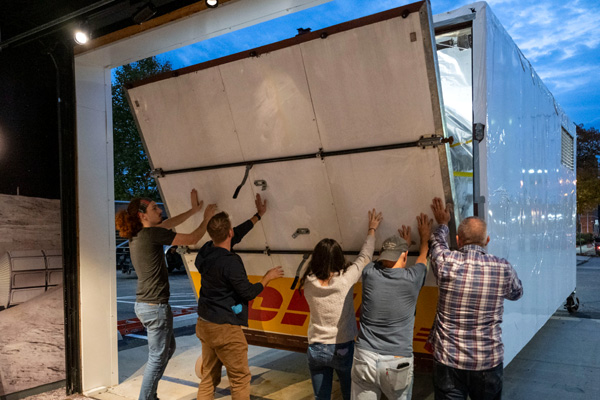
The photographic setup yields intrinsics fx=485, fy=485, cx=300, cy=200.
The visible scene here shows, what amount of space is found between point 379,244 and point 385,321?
0.80 meters

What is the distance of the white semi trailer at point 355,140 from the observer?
3.01 metres

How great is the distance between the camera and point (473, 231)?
288 centimetres

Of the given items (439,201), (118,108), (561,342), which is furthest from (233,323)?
(118,108)

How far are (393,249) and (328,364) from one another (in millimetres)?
860

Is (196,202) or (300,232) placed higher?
(196,202)

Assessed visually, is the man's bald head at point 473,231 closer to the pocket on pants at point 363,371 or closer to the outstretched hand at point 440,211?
the outstretched hand at point 440,211

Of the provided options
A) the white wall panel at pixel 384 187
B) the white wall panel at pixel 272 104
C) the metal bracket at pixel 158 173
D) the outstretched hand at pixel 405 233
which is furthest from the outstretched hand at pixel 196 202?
the outstretched hand at pixel 405 233

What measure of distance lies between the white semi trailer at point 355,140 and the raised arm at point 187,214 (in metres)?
0.09

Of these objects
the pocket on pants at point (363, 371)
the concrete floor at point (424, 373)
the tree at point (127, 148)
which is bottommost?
the concrete floor at point (424, 373)

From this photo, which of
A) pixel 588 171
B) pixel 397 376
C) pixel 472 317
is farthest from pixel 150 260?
pixel 588 171

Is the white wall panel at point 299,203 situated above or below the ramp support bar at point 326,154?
below

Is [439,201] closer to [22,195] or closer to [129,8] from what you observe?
[129,8]

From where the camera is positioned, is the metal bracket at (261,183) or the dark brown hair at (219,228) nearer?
the dark brown hair at (219,228)

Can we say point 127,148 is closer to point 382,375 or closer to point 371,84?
point 371,84
